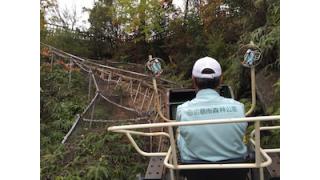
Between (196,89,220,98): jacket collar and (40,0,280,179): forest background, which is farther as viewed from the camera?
(40,0,280,179): forest background

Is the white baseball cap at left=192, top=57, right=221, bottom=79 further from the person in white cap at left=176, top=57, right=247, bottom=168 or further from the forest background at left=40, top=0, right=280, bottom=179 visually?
the forest background at left=40, top=0, right=280, bottom=179

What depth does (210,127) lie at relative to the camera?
1828mm

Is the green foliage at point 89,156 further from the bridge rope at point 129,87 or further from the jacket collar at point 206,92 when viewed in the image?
the jacket collar at point 206,92

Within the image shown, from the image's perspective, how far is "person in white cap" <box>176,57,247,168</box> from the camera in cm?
184

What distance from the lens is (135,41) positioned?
35.6 ft

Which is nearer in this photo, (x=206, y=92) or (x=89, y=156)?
(x=206, y=92)

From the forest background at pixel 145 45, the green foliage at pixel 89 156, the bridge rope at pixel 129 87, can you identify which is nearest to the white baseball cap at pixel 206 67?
the forest background at pixel 145 45

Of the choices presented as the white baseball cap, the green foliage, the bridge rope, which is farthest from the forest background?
the white baseball cap

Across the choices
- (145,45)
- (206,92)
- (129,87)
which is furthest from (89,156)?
(145,45)

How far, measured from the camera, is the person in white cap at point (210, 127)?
72.4 inches

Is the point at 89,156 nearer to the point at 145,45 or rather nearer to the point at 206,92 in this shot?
the point at 206,92

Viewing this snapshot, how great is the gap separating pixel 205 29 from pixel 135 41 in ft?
7.73

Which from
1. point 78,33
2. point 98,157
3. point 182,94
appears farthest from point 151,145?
point 78,33
